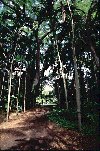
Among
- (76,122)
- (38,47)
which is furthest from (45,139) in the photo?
(38,47)

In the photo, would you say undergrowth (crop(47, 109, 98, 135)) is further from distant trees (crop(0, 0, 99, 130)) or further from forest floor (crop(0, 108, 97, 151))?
distant trees (crop(0, 0, 99, 130))

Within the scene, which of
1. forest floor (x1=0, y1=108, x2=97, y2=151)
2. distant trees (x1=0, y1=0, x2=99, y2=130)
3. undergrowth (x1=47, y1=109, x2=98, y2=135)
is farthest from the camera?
distant trees (x1=0, y1=0, x2=99, y2=130)

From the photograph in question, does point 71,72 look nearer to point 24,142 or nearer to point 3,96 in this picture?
point 3,96

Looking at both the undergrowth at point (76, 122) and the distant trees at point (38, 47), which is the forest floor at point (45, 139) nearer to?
the undergrowth at point (76, 122)

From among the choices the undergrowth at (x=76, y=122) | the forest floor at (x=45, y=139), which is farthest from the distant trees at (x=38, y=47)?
the forest floor at (x=45, y=139)

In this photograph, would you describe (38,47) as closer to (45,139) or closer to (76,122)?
(76,122)

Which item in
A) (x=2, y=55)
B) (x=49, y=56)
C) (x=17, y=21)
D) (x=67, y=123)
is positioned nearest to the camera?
(x=67, y=123)

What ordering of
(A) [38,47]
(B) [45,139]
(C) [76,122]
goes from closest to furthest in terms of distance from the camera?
(B) [45,139], (C) [76,122], (A) [38,47]

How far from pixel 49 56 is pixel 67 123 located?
18.4m

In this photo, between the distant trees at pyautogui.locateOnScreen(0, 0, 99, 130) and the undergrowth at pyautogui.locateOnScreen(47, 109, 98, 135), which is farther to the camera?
the distant trees at pyautogui.locateOnScreen(0, 0, 99, 130)

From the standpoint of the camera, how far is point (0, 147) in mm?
14391

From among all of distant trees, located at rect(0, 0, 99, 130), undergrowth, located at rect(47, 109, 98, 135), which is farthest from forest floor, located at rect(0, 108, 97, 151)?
distant trees, located at rect(0, 0, 99, 130)

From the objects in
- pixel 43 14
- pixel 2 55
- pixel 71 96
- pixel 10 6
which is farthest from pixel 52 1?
pixel 71 96

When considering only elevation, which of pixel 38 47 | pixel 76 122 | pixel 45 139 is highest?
pixel 38 47
